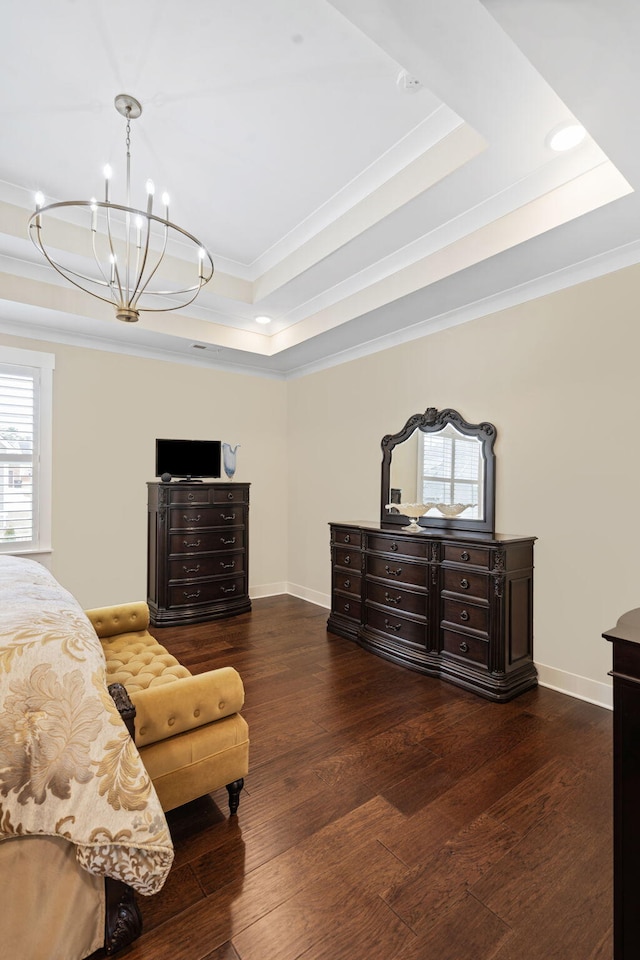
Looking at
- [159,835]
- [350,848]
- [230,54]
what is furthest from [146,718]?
[230,54]

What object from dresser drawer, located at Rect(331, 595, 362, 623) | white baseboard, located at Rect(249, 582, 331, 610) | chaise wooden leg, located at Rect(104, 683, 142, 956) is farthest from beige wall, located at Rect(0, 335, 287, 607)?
chaise wooden leg, located at Rect(104, 683, 142, 956)

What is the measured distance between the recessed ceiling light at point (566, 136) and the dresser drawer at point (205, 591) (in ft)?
13.9

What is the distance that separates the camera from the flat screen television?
4668mm

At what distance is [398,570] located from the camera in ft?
11.6

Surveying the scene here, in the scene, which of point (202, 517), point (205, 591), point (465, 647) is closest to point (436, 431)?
point (465, 647)

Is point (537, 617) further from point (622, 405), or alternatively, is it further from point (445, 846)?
point (445, 846)

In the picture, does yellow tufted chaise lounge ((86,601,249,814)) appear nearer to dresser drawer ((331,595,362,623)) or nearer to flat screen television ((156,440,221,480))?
dresser drawer ((331,595,362,623))

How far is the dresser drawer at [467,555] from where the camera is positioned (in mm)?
2961

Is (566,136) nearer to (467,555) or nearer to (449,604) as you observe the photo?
(467,555)

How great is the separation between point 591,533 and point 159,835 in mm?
2814

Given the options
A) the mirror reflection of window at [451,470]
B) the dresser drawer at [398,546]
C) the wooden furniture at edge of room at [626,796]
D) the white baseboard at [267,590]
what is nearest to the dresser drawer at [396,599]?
the dresser drawer at [398,546]

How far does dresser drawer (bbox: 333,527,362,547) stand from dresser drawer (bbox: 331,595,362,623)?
502 mm

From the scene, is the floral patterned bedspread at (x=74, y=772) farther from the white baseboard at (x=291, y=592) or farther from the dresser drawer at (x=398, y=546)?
the white baseboard at (x=291, y=592)

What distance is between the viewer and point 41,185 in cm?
294
